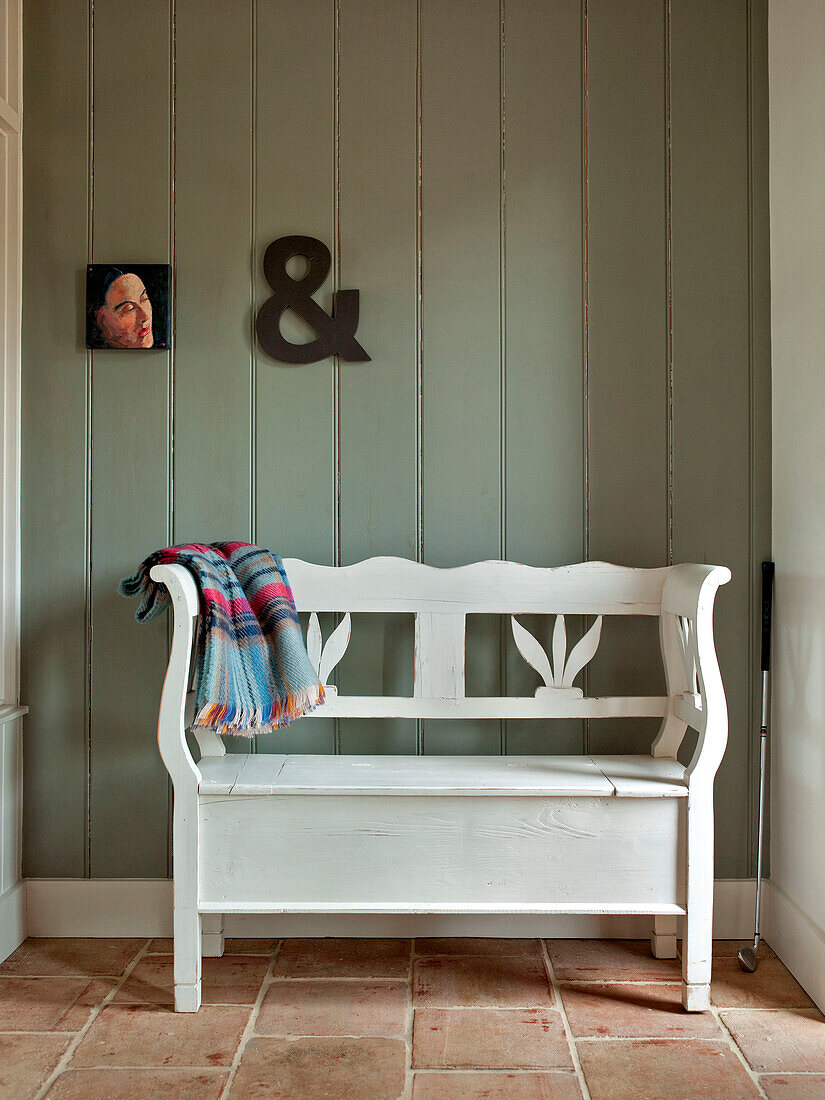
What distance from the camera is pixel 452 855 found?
1.76 m

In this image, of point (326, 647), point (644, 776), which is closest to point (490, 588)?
point (326, 647)

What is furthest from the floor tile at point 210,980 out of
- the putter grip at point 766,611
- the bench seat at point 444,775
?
the putter grip at point 766,611

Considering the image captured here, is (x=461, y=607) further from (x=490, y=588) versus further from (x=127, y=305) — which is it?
(x=127, y=305)

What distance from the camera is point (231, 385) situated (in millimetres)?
2156

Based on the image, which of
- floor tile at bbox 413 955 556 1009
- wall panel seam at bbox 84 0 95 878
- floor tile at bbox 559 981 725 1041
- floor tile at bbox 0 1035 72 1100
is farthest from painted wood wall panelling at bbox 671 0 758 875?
floor tile at bbox 0 1035 72 1100

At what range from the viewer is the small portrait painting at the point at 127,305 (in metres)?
2.12

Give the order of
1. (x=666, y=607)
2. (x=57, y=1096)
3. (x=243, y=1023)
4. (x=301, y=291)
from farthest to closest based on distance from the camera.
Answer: (x=301, y=291) → (x=666, y=607) → (x=243, y=1023) → (x=57, y=1096)

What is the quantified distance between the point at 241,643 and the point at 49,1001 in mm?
848

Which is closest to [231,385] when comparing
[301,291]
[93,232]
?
[301,291]

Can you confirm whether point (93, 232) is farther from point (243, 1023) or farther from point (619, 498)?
point (243, 1023)

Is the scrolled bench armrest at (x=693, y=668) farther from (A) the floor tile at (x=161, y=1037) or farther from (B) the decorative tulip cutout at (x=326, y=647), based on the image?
(A) the floor tile at (x=161, y=1037)

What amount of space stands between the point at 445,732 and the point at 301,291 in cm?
112

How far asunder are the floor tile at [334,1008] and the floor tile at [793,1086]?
665 millimetres

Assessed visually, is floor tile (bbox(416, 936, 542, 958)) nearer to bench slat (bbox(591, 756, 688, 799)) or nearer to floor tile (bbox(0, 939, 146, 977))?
bench slat (bbox(591, 756, 688, 799))
